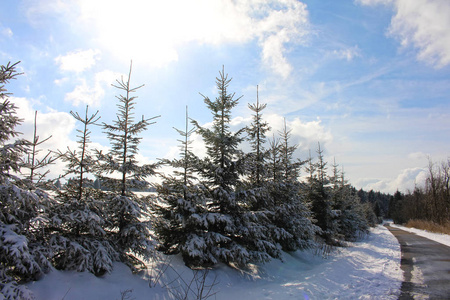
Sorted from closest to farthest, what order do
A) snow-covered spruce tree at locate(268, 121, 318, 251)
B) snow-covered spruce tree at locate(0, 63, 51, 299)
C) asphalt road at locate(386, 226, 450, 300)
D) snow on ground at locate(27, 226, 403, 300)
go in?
1. snow-covered spruce tree at locate(0, 63, 51, 299)
2. snow on ground at locate(27, 226, 403, 300)
3. asphalt road at locate(386, 226, 450, 300)
4. snow-covered spruce tree at locate(268, 121, 318, 251)

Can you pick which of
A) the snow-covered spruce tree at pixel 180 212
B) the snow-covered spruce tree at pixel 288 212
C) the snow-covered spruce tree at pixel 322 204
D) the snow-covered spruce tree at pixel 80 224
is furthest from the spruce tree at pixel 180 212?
the snow-covered spruce tree at pixel 322 204

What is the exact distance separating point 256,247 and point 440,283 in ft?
22.0

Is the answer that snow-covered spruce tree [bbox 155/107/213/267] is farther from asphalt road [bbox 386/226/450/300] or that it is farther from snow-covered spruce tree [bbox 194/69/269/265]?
asphalt road [bbox 386/226/450/300]

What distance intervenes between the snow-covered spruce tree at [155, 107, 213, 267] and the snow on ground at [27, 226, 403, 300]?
0.62 metres

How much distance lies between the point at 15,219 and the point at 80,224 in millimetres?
1578

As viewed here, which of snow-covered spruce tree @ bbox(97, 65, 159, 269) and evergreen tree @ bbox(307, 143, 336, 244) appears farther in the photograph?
evergreen tree @ bbox(307, 143, 336, 244)

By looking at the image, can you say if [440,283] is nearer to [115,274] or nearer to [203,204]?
[203,204]

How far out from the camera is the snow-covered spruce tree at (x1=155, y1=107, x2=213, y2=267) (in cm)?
842

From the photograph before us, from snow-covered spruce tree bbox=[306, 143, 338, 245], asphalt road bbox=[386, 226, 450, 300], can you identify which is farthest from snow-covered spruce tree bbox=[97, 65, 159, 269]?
snow-covered spruce tree bbox=[306, 143, 338, 245]

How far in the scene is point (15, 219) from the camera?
4.91 m

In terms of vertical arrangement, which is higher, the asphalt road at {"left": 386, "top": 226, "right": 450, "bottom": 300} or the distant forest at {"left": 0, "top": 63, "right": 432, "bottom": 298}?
the distant forest at {"left": 0, "top": 63, "right": 432, "bottom": 298}

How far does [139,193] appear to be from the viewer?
9031 mm

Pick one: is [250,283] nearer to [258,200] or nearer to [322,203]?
[258,200]

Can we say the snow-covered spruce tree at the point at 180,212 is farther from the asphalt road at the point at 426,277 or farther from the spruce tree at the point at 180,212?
the asphalt road at the point at 426,277
